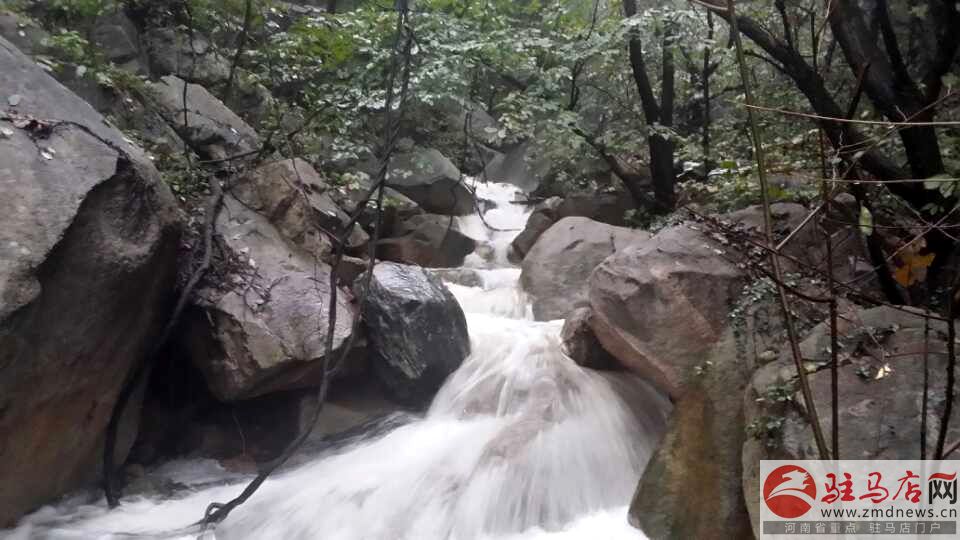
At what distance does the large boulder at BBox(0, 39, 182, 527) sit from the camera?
3.52m

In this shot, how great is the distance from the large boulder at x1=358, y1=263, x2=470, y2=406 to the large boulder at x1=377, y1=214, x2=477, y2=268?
102 inches

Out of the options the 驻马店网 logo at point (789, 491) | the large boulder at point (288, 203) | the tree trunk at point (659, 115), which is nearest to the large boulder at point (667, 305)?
the 驻马店网 logo at point (789, 491)

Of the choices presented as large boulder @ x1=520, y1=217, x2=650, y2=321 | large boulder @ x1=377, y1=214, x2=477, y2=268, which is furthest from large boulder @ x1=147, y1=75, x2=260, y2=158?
→ large boulder @ x1=520, y1=217, x2=650, y2=321

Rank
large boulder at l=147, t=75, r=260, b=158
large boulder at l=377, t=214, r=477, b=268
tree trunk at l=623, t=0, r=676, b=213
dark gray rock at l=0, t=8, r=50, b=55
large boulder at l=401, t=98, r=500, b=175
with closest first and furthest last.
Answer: dark gray rock at l=0, t=8, r=50, b=55 → large boulder at l=147, t=75, r=260, b=158 → tree trunk at l=623, t=0, r=676, b=213 → large boulder at l=377, t=214, r=477, b=268 → large boulder at l=401, t=98, r=500, b=175

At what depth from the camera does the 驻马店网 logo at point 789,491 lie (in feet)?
10.1

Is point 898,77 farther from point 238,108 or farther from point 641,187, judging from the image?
point 238,108

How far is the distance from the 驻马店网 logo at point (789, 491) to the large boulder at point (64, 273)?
3.94 m

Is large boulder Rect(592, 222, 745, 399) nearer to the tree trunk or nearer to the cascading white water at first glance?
the cascading white water

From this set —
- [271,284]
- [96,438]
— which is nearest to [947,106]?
[271,284]

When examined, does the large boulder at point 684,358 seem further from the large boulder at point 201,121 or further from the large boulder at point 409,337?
the large boulder at point 201,121

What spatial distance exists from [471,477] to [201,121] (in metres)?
4.66

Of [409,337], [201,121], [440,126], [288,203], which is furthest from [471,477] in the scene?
[440,126]

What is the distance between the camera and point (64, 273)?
12.3 ft

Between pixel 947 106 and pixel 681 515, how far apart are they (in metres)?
3.60
